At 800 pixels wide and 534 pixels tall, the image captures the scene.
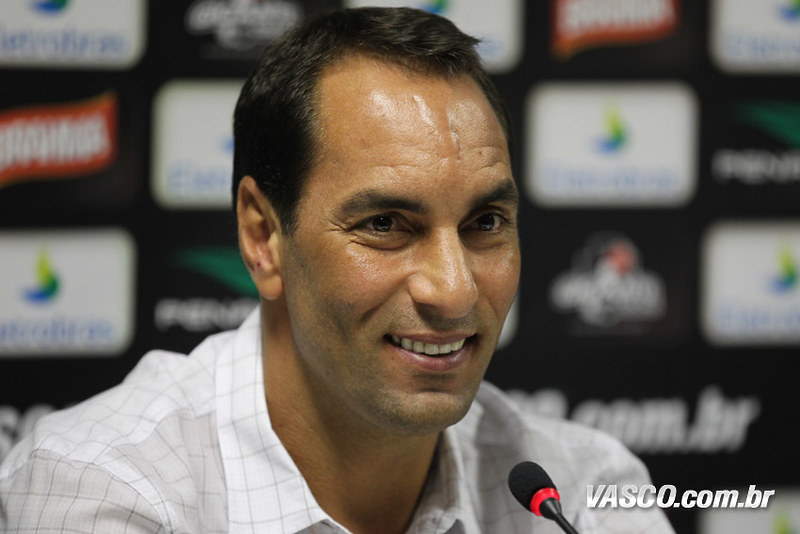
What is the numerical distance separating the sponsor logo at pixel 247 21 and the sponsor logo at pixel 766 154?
3.99 feet

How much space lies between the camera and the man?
1244 millimetres

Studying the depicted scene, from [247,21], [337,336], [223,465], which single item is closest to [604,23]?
[247,21]

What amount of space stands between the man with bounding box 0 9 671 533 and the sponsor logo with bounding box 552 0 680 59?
1155 millimetres

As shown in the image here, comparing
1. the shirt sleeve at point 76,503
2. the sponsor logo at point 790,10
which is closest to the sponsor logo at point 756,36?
the sponsor logo at point 790,10

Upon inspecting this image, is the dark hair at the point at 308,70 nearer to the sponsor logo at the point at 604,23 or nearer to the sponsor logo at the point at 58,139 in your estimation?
the sponsor logo at the point at 58,139

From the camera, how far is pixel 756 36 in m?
2.63

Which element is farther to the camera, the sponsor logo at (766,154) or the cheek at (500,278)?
the sponsor logo at (766,154)

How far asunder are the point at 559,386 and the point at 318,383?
1270 mm

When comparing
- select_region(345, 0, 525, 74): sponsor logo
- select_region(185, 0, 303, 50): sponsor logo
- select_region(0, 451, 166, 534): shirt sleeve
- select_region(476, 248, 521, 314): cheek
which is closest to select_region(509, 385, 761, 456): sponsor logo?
select_region(345, 0, 525, 74): sponsor logo

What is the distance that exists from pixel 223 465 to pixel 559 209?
4.60 ft

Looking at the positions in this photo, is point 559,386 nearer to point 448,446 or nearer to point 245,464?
point 448,446

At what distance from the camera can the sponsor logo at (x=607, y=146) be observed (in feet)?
8.22

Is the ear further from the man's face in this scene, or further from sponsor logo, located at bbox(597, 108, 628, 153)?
sponsor logo, located at bbox(597, 108, 628, 153)

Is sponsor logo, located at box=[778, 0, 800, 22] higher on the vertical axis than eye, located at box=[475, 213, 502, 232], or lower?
higher
